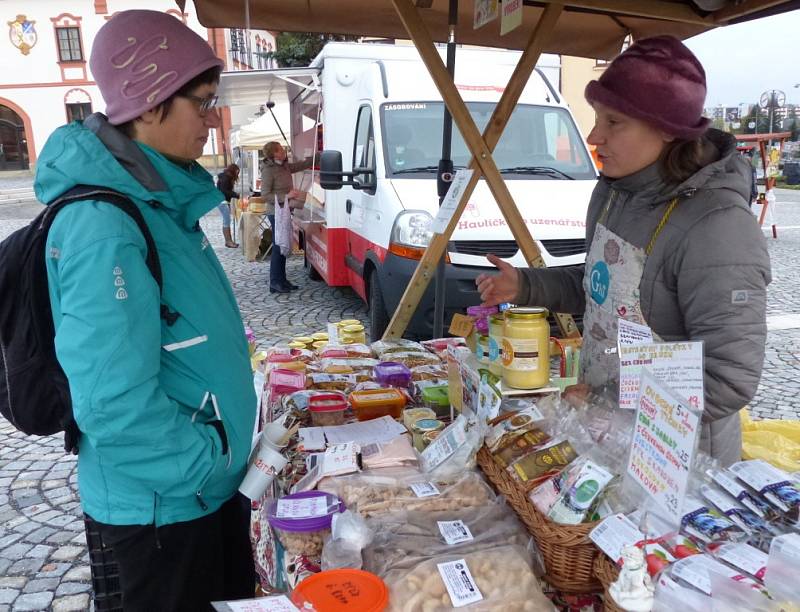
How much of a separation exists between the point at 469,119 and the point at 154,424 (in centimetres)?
216

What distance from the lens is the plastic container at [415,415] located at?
82.4 inches

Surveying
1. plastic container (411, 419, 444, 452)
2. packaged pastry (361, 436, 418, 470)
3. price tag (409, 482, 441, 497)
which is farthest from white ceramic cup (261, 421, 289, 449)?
plastic container (411, 419, 444, 452)

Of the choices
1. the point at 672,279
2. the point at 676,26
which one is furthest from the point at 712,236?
the point at 676,26

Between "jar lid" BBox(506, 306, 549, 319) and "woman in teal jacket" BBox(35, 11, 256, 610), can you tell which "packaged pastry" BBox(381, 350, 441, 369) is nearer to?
"jar lid" BBox(506, 306, 549, 319)

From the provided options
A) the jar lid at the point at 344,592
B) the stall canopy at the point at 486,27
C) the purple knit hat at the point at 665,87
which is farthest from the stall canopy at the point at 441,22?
the jar lid at the point at 344,592

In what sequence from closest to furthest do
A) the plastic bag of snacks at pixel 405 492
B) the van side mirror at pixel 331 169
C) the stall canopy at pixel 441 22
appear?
1. the plastic bag of snacks at pixel 405 492
2. the stall canopy at pixel 441 22
3. the van side mirror at pixel 331 169

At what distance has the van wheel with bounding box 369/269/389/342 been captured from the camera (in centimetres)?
555

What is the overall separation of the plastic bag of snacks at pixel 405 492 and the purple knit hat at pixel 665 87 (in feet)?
3.54

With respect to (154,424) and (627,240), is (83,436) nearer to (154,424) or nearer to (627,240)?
(154,424)

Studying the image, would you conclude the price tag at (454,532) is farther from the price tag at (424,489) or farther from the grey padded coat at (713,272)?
the grey padded coat at (713,272)

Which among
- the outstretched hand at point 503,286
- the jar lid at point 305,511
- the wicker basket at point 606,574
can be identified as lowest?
the jar lid at point 305,511

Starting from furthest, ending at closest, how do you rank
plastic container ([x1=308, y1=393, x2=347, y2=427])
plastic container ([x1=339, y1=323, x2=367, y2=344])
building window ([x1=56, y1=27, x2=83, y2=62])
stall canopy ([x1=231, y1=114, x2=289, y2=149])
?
1. building window ([x1=56, y1=27, x2=83, y2=62])
2. stall canopy ([x1=231, y1=114, x2=289, y2=149])
3. plastic container ([x1=339, y1=323, x2=367, y2=344])
4. plastic container ([x1=308, y1=393, x2=347, y2=427])

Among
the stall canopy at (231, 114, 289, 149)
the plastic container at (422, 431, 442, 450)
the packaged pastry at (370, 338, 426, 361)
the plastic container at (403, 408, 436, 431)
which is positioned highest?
the stall canopy at (231, 114, 289, 149)

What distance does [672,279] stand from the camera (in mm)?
1683
